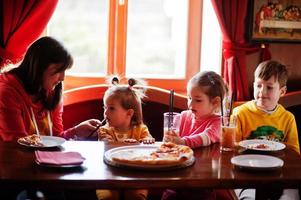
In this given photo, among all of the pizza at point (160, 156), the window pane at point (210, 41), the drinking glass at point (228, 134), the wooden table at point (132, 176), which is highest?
the window pane at point (210, 41)

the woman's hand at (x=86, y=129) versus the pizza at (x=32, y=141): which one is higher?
the pizza at (x=32, y=141)

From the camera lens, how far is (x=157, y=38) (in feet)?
11.5

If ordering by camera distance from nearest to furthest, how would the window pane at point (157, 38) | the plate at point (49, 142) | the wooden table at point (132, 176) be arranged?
1. the wooden table at point (132, 176)
2. the plate at point (49, 142)
3. the window pane at point (157, 38)

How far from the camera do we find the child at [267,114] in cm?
265

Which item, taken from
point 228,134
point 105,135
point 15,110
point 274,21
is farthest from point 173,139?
point 274,21

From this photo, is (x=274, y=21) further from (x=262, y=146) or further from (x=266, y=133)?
(x=262, y=146)

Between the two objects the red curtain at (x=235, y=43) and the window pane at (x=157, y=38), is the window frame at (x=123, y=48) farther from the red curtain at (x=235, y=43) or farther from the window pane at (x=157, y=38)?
the red curtain at (x=235, y=43)

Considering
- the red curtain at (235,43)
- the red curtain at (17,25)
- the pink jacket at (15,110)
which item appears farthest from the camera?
the red curtain at (235,43)

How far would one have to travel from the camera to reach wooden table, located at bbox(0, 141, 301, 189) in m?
1.66

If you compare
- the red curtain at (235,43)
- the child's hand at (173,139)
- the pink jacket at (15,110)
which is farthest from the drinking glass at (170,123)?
the red curtain at (235,43)

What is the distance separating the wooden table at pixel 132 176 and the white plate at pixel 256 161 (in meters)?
0.02

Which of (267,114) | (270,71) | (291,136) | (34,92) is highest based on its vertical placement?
(270,71)

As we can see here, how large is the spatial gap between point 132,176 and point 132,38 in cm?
187

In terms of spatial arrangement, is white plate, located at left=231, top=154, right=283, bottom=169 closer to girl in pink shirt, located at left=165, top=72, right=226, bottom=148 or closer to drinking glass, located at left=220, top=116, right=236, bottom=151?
drinking glass, located at left=220, top=116, right=236, bottom=151
